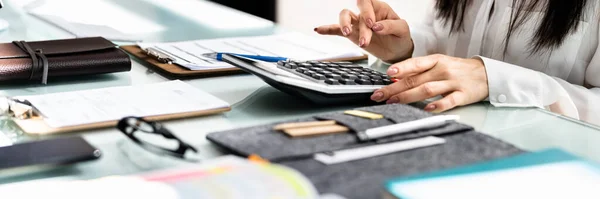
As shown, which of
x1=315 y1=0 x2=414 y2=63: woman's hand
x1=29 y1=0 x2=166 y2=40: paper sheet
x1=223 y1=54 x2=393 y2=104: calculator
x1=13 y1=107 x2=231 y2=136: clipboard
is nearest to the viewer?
x1=13 y1=107 x2=231 y2=136: clipboard

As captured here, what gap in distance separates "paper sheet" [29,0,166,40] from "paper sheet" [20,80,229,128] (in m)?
0.43

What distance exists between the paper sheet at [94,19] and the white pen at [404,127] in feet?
2.43

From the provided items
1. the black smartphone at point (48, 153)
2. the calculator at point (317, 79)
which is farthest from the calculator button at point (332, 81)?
the black smartphone at point (48, 153)

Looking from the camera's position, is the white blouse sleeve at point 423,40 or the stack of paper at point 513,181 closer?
the stack of paper at point 513,181

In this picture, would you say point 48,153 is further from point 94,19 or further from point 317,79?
point 94,19

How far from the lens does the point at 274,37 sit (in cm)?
146

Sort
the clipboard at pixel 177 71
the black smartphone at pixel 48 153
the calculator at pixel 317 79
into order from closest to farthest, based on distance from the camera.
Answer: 1. the black smartphone at pixel 48 153
2. the calculator at pixel 317 79
3. the clipboard at pixel 177 71

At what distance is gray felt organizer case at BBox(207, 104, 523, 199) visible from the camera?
26.2 inches

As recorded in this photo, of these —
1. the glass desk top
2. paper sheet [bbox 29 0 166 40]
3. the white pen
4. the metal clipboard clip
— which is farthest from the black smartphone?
paper sheet [bbox 29 0 166 40]

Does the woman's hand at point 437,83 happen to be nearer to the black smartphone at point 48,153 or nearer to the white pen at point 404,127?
the white pen at point 404,127

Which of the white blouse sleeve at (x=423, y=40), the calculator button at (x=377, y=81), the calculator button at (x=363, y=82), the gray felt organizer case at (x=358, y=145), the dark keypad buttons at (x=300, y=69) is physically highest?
the gray felt organizer case at (x=358, y=145)

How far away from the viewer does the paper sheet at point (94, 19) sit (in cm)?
146

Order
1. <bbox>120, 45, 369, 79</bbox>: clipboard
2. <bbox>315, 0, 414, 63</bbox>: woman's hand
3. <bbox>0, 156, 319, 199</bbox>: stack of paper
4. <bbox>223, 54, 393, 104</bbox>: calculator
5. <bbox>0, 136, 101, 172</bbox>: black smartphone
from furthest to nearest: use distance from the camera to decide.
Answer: <bbox>315, 0, 414, 63</bbox>: woman's hand, <bbox>120, 45, 369, 79</bbox>: clipboard, <bbox>223, 54, 393, 104</bbox>: calculator, <bbox>0, 136, 101, 172</bbox>: black smartphone, <bbox>0, 156, 319, 199</bbox>: stack of paper

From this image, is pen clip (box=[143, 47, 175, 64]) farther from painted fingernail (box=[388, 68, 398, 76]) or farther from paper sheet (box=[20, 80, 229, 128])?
painted fingernail (box=[388, 68, 398, 76])
